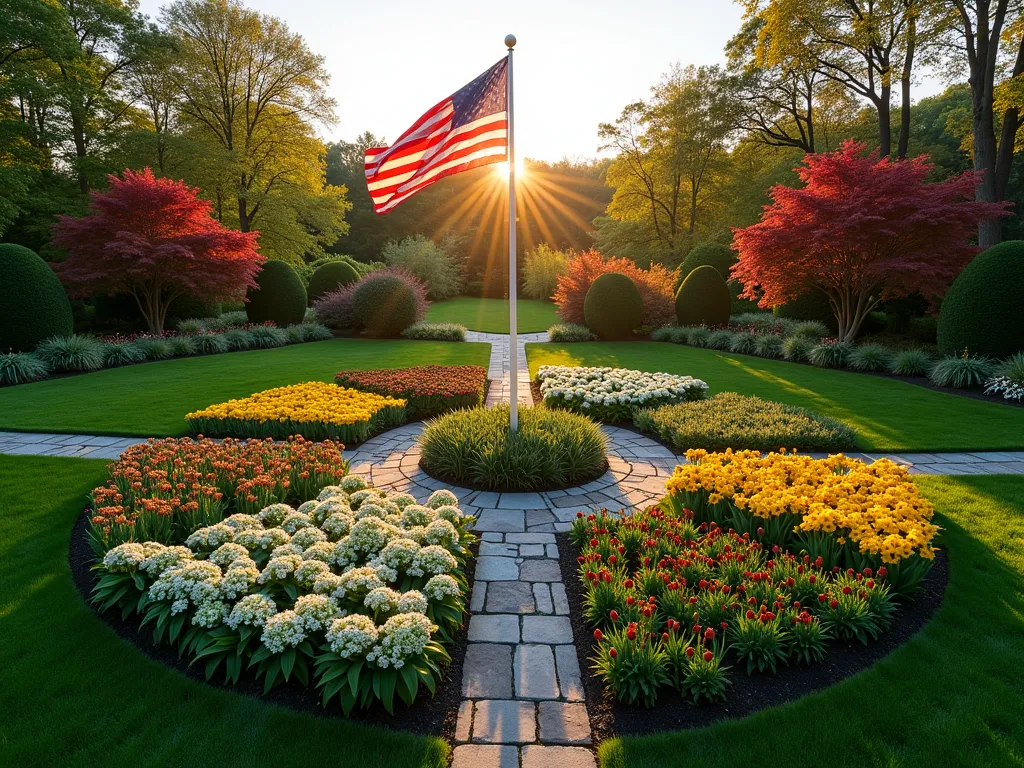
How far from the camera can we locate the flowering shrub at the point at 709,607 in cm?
272

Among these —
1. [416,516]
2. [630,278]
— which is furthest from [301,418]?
[630,278]

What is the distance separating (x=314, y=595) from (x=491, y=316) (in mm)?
23774

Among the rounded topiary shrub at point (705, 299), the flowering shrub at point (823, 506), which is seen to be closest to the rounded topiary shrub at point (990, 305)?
the rounded topiary shrub at point (705, 299)

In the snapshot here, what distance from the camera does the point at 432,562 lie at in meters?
3.41

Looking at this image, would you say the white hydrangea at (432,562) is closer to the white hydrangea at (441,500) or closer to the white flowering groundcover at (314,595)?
the white flowering groundcover at (314,595)

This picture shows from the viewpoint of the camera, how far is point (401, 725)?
101 inches

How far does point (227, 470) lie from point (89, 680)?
225 centimetres

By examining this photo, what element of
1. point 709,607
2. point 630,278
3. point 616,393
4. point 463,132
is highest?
point 463,132

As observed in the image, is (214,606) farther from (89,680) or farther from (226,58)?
(226,58)

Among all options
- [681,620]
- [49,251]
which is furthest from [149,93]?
[681,620]

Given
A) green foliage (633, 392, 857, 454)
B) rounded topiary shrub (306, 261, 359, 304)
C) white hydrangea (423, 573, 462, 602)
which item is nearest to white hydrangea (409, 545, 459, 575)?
white hydrangea (423, 573, 462, 602)

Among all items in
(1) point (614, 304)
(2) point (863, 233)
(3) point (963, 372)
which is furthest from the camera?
(1) point (614, 304)

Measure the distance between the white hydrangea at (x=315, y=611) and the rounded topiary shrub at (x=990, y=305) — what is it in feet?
41.3

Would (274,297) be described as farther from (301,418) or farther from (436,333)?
(301,418)
